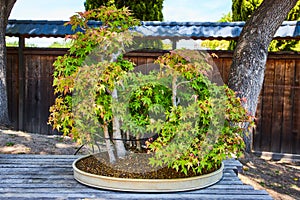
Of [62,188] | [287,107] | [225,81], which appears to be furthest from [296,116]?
[62,188]

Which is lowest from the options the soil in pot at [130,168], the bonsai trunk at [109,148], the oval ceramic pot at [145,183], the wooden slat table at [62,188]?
the wooden slat table at [62,188]

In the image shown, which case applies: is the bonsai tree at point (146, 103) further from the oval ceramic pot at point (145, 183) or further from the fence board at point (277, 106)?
the fence board at point (277, 106)

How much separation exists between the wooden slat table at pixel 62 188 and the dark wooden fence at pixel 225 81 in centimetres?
263

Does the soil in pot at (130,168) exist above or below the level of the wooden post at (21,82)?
below

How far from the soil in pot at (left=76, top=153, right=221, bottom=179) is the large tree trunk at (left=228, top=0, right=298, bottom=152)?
165 cm

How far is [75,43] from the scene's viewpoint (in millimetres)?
2338

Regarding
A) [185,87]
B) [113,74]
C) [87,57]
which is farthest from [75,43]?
[185,87]

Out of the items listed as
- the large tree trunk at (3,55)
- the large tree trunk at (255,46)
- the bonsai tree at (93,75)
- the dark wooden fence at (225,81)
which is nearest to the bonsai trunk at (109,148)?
the bonsai tree at (93,75)

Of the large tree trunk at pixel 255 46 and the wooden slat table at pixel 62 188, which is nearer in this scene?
the wooden slat table at pixel 62 188

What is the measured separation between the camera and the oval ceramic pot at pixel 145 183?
6.77ft

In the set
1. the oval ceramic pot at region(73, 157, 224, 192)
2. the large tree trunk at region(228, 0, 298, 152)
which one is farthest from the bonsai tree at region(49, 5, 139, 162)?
the large tree trunk at region(228, 0, 298, 152)

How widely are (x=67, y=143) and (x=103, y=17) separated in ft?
7.65

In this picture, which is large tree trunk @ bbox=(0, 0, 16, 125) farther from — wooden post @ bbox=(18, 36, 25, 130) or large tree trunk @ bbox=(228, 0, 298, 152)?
large tree trunk @ bbox=(228, 0, 298, 152)

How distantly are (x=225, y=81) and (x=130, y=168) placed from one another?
124 inches
